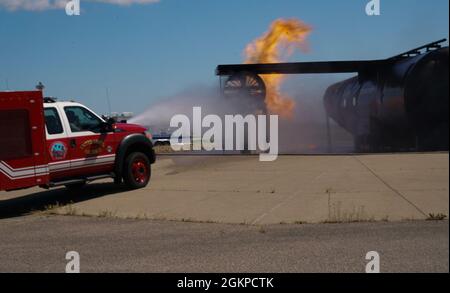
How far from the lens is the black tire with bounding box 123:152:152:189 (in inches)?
476

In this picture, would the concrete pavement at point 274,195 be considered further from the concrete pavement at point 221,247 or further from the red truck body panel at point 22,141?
→ the red truck body panel at point 22,141

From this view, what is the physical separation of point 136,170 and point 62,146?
2.24 meters

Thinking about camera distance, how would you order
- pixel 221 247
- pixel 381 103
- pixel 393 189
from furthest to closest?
pixel 381 103
pixel 393 189
pixel 221 247

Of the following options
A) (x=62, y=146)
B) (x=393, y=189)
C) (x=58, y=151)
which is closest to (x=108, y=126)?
(x=62, y=146)

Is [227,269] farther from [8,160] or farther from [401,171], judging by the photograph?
[401,171]

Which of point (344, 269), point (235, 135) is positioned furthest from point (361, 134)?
point (344, 269)

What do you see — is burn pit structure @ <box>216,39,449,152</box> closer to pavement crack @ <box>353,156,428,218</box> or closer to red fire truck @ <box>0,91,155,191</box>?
pavement crack @ <box>353,156,428,218</box>

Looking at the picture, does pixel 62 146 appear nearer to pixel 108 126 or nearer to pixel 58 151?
pixel 58 151

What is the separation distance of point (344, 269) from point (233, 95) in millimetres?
19048

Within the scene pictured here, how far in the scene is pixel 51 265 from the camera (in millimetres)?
6164

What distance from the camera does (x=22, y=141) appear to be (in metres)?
9.83
